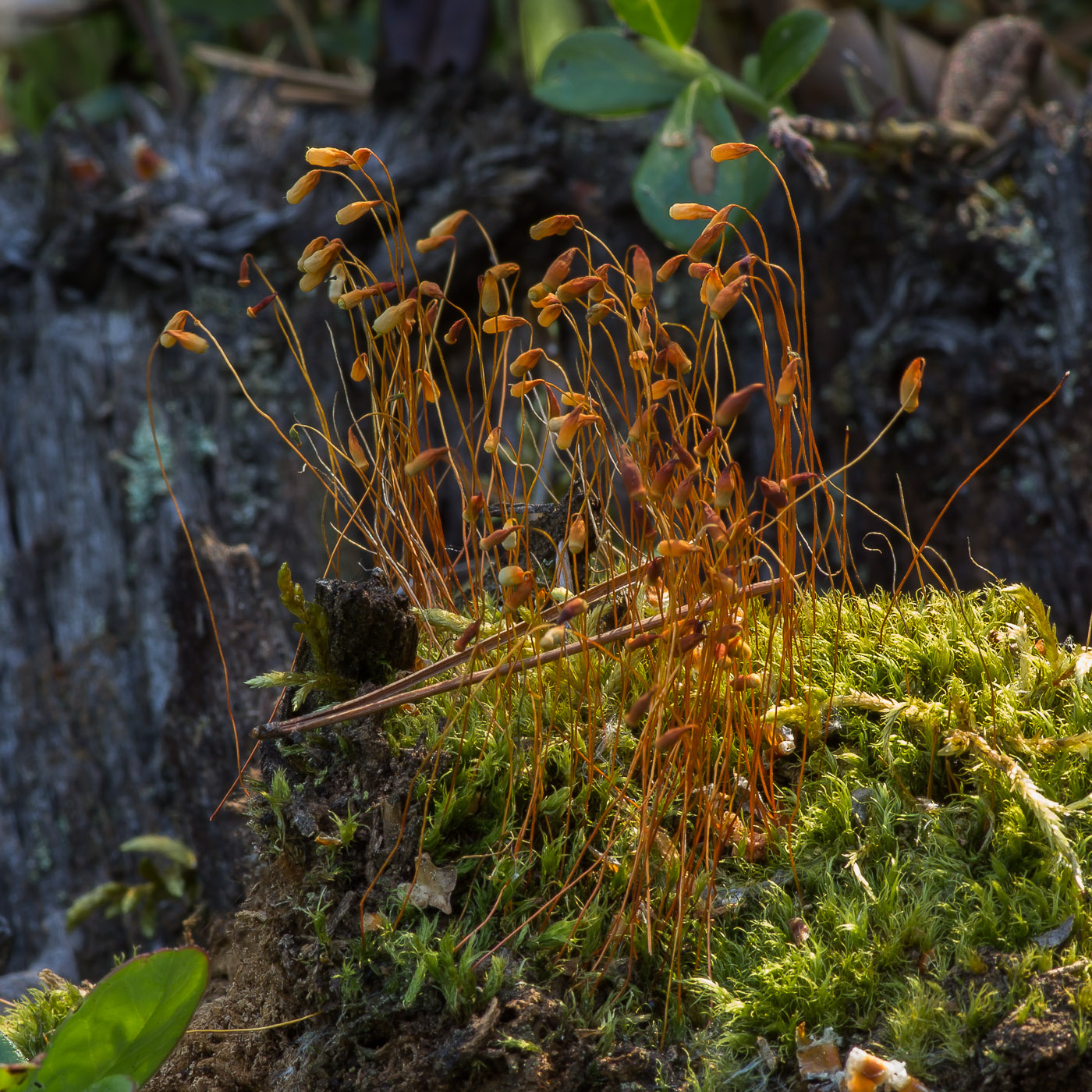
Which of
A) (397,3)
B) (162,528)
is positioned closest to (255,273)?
(162,528)

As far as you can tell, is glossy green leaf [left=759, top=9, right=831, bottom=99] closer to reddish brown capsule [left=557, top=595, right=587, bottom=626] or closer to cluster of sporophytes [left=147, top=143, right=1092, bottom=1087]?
cluster of sporophytes [left=147, top=143, right=1092, bottom=1087]

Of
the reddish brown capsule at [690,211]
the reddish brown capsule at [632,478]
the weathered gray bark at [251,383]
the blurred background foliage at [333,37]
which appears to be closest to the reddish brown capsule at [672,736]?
the reddish brown capsule at [632,478]

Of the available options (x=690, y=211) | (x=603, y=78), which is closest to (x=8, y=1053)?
(x=690, y=211)

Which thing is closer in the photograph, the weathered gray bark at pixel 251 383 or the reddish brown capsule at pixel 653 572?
the reddish brown capsule at pixel 653 572

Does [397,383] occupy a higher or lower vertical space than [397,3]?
lower

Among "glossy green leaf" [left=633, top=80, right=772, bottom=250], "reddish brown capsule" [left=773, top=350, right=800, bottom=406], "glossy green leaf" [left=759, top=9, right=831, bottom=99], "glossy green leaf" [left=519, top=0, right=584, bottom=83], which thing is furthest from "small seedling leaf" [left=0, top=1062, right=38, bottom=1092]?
"glossy green leaf" [left=519, top=0, right=584, bottom=83]

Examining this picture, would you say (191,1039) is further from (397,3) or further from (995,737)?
(397,3)

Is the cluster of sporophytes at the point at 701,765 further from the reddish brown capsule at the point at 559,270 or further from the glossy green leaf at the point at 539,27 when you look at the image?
the glossy green leaf at the point at 539,27
